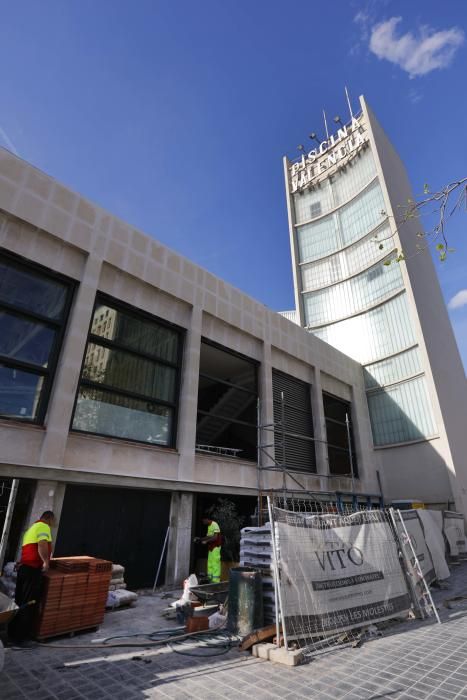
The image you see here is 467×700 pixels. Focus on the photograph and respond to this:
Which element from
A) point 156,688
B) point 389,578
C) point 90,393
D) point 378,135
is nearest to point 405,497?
point 389,578

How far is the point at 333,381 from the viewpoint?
21.1 m

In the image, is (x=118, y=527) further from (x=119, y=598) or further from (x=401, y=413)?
(x=401, y=413)

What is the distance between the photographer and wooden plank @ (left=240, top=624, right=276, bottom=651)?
5.45 metres

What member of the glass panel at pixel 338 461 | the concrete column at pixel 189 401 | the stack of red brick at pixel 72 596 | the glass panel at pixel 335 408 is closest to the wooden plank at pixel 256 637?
the stack of red brick at pixel 72 596

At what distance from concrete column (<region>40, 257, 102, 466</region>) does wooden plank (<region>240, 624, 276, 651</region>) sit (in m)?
6.07

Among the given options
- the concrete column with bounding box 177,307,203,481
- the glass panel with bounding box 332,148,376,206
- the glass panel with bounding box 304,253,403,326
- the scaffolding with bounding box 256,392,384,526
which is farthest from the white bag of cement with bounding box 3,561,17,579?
the glass panel with bounding box 332,148,376,206

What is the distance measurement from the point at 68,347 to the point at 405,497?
19344 mm

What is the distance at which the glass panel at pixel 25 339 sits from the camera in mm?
9594

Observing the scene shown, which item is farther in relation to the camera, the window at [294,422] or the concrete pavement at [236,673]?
the window at [294,422]

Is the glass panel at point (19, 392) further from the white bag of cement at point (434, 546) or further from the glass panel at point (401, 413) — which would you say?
the glass panel at point (401, 413)

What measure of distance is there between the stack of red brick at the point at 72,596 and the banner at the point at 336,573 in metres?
3.27

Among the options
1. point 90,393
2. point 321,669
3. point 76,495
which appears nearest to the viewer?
point 321,669

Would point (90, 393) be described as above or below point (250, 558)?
above

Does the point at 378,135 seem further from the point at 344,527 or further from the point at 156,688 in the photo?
the point at 156,688
